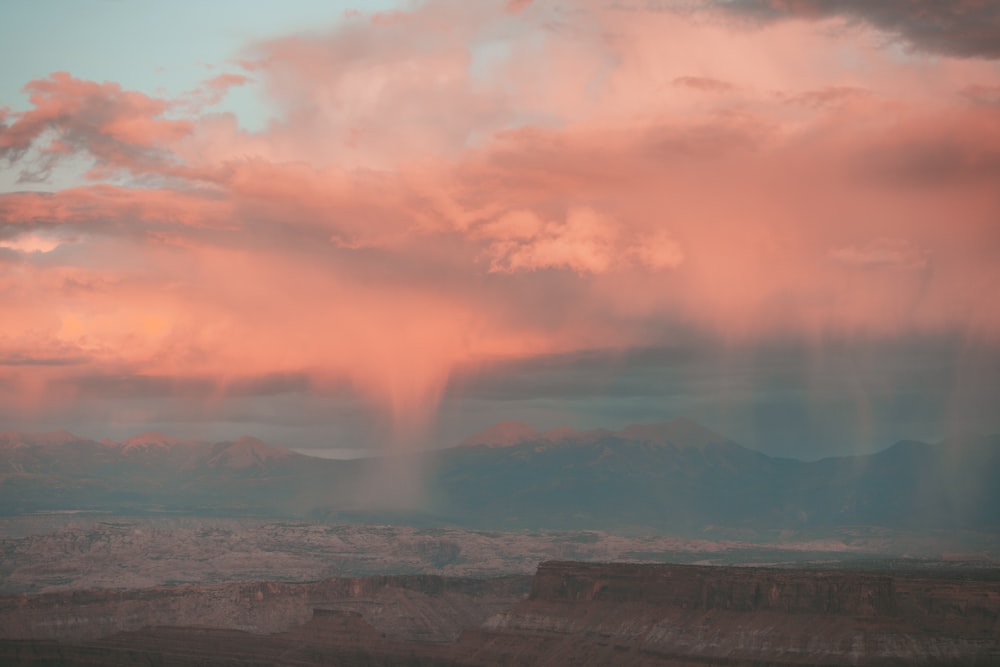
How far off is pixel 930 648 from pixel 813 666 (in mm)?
15930

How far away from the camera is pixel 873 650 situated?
645 feet

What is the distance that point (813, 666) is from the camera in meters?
196

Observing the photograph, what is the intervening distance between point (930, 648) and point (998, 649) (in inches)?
360

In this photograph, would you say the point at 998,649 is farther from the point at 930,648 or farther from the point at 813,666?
the point at 813,666

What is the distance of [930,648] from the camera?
196 metres

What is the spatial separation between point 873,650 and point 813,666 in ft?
27.9

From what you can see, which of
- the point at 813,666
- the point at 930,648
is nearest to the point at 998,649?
the point at 930,648

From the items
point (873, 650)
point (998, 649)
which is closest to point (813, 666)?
point (873, 650)

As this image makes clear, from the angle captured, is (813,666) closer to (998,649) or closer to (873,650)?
(873,650)

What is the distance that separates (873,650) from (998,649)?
16.7m
